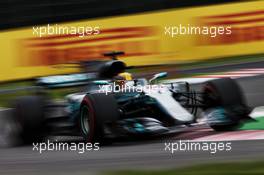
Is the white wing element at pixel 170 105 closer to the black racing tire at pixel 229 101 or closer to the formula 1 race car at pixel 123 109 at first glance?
the formula 1 race car at pixel 123 109

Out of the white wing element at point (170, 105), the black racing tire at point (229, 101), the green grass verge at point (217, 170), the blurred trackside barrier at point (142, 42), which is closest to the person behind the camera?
the green grass verge at point (217, 170)

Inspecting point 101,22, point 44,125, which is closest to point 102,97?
point 44,125

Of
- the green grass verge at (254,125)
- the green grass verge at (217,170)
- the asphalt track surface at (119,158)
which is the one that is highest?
the green grass verge at (254,125)

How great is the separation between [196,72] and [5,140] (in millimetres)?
6465

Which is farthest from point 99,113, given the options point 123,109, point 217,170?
point 217,170

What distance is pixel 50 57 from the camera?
1656 centimetres

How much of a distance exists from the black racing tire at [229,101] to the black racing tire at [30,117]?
2.12 m

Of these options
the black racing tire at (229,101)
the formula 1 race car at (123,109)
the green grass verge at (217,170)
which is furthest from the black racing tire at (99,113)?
the green grass verge at (217,170)

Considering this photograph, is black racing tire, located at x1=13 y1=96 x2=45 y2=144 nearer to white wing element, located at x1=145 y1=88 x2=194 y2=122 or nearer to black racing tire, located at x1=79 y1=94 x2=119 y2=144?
black racing tire, located at x1=79 y1=94 x2=119 y2=144

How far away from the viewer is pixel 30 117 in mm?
9328

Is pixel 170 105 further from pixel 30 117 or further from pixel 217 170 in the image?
pixel 217 170

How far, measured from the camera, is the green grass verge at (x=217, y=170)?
5780 mm

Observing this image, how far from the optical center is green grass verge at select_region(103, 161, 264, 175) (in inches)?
228

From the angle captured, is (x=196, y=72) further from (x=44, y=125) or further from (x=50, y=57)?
(x=44, y=125)
